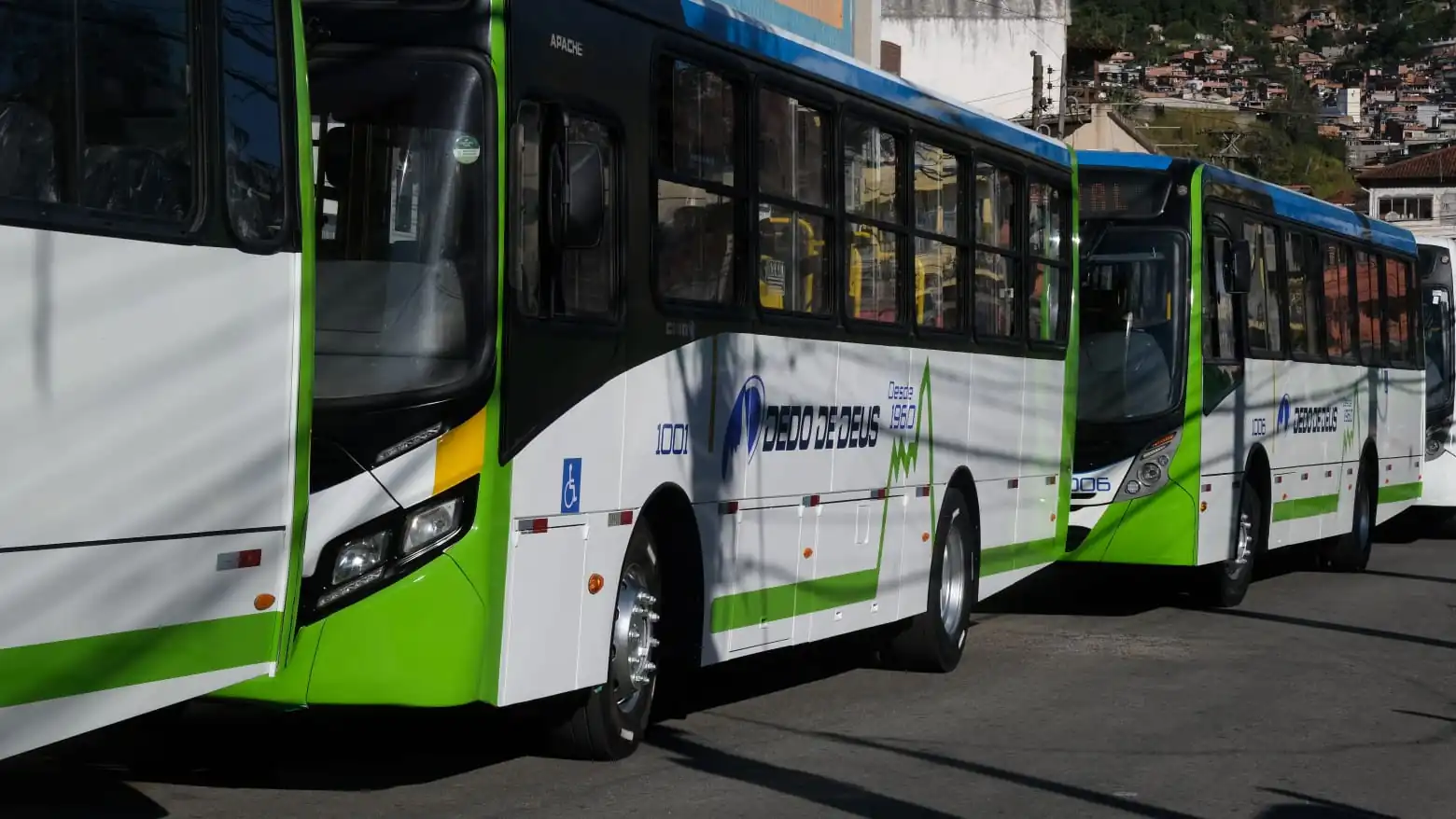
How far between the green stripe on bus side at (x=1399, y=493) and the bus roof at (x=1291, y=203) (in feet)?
8.32

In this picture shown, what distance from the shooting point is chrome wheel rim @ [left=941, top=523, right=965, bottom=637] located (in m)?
12.9

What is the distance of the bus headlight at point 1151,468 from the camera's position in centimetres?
1586

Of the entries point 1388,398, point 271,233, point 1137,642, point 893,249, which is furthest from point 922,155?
point 1388,398

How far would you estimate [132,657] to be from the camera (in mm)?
6074

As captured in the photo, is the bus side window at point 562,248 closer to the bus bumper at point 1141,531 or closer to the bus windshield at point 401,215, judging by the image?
the bus windshield at point 401,215

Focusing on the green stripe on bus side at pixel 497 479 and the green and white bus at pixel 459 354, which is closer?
the green and white bus at pixel 459 354

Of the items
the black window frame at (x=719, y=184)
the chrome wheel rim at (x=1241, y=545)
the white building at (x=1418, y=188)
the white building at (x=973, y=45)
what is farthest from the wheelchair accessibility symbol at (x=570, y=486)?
the white building at (x=1418, y=188)

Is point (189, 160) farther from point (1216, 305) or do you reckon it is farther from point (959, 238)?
point (1216, 305)

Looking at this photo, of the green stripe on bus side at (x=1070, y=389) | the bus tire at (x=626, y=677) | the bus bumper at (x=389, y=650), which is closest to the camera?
the bus bumper at (x=389, y=650)

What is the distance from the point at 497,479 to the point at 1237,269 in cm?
1005

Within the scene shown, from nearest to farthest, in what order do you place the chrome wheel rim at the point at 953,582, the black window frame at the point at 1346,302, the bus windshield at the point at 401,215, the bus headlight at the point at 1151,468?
1. the bus windshield at the point at 401,215
2. the chrome wheel rim at the point at 953,582
3. the bus headlight at the point at 1151,468
4. the black window frame at the point at 1346,302

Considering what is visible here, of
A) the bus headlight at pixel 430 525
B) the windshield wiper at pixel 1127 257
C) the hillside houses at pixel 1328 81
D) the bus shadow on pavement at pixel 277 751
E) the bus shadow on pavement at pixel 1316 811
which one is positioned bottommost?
the bus shadow on pavement at pixel 1316 811

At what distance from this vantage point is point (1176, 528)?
52.1 ft

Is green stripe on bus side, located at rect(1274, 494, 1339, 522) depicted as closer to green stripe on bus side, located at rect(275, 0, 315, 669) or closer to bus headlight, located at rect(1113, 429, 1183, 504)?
bus headlight, located at rect(1113, 429, 1183, 504)
